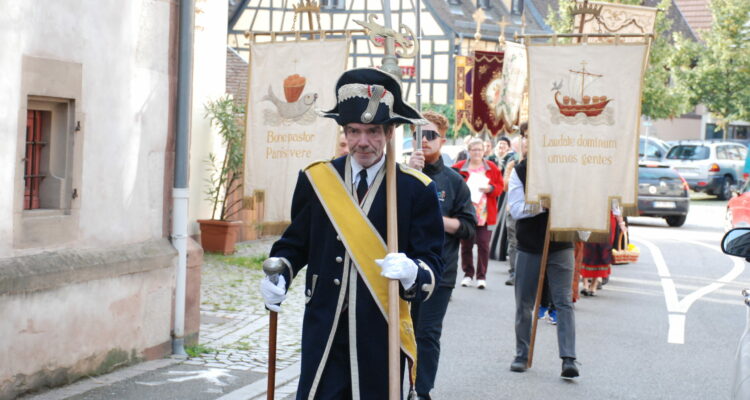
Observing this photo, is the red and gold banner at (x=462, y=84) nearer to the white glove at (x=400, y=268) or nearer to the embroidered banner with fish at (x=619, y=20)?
the embroidered banner with fish at (x=619, y=20)

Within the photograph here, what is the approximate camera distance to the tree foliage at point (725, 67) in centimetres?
4566

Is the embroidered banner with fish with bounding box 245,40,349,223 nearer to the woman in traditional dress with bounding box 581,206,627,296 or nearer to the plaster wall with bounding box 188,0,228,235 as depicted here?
the woman in traditional dress with bounding box 581,206,627,296

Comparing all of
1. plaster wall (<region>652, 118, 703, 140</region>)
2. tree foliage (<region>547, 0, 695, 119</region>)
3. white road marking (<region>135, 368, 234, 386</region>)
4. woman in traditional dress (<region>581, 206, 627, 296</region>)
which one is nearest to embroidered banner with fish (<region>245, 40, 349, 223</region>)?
white road marking (<region>135, 368, 234, 386</region>)

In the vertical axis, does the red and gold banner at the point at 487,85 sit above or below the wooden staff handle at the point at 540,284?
above

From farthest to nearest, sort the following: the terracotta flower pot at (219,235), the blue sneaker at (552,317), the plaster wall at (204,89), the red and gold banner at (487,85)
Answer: the red and gold banner at (487,85) < the plaster wall at (204,89) < the terracotta flower pot at (219,235) < the blue sneaker at (552,317)

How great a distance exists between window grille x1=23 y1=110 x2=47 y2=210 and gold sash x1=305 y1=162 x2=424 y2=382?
3.21 m

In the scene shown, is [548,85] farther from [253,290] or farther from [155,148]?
[253,290]

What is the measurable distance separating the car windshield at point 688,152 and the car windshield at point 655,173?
1183 centimetres

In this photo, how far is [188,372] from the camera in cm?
778

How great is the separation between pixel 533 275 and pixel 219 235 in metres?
8.55

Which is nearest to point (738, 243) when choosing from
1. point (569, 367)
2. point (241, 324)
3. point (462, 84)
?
point (569, 367)

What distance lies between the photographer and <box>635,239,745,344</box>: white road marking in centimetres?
1081

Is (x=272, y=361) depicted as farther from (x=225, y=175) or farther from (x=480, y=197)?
(x=225, y=175)

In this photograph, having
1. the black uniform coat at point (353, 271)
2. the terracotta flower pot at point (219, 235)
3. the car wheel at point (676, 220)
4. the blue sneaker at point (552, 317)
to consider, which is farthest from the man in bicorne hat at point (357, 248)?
the car wheel at point (676, 220)
